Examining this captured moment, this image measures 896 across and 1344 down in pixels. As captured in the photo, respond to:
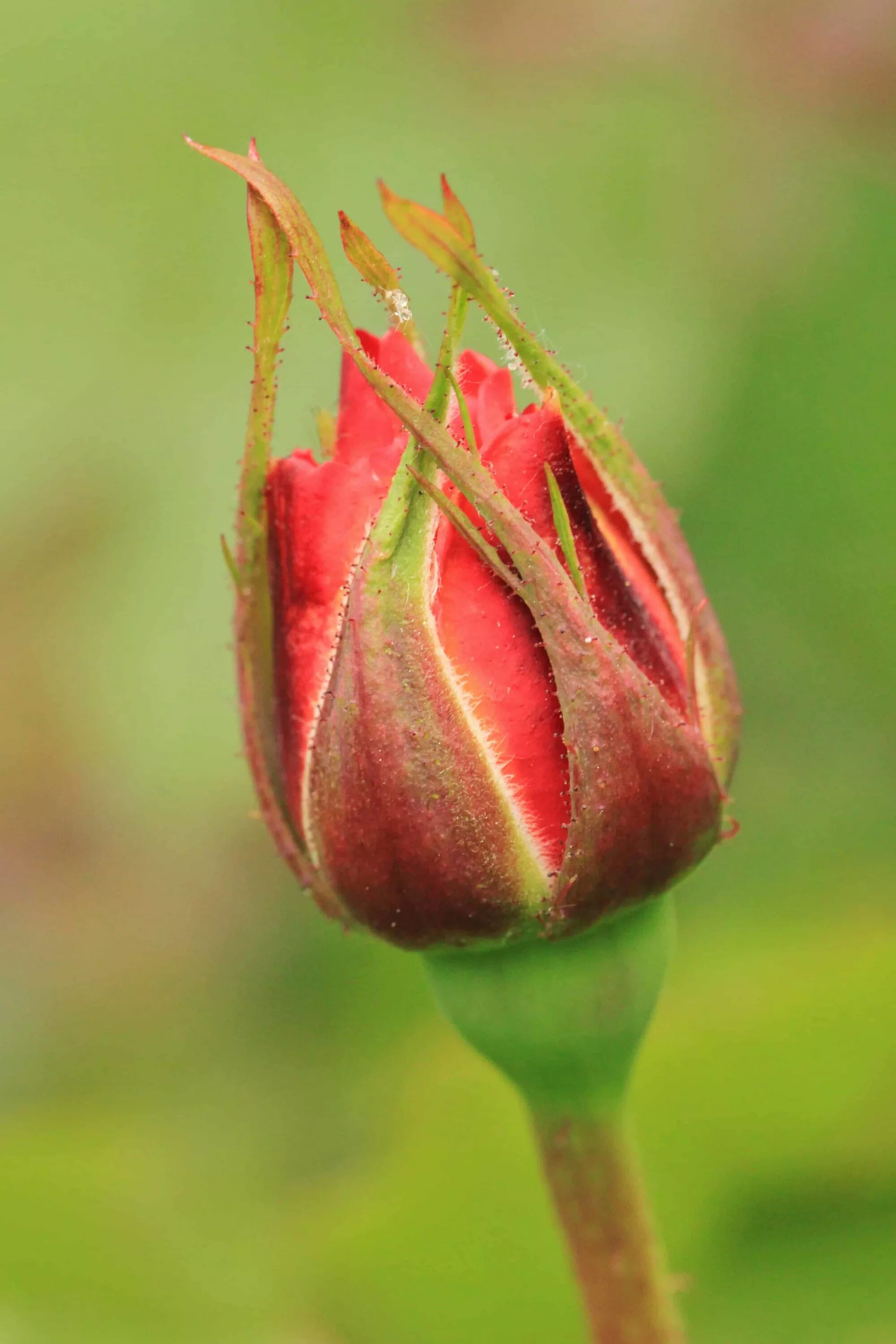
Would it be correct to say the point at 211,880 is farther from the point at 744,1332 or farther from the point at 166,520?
the point at 744,1332

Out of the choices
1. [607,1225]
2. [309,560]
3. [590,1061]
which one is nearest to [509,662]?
[309,560]

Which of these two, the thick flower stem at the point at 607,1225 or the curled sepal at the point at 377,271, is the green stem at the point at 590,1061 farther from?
the curled sepal at the point at 377,271

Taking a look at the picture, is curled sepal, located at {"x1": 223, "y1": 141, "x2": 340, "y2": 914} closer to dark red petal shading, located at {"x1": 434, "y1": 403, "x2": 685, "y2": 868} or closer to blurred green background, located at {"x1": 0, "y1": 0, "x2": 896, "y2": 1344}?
dark red petal shading, located at {"x1": 434, "y1": 403, "x2": 685, "y2": 868}

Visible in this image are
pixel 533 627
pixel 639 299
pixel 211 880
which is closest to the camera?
pixel 533 627

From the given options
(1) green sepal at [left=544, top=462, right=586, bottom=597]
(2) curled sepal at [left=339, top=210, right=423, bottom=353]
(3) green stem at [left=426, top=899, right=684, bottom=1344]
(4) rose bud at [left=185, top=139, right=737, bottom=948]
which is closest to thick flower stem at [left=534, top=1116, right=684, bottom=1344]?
(3) green stem at [left=426, top=899, right=684, bottom=1344]

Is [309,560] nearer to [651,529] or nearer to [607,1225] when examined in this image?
[651,529]

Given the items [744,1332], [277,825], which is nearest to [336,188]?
[277,825]
